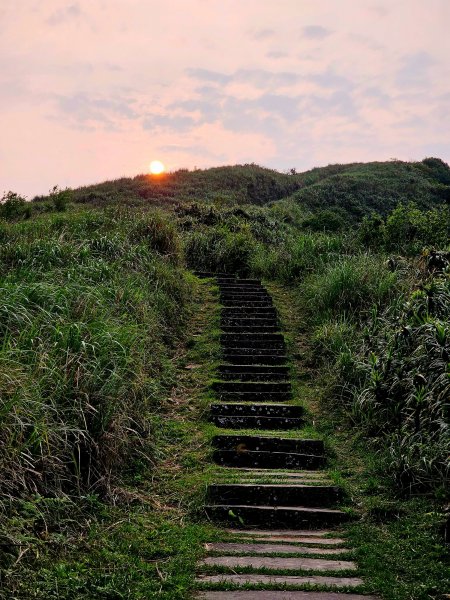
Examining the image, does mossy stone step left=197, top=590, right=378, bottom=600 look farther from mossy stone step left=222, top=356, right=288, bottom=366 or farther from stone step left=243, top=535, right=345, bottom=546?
mossy stone step left=222, top=356, right=288, bottom=366

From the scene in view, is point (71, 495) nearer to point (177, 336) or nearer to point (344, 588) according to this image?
point (344, 588)

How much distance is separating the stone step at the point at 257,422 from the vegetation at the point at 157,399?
9.4 inches

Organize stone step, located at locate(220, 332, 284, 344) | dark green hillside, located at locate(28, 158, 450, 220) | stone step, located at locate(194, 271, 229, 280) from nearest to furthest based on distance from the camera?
stone step, located at locate(220, 332, 284, 344) → stone step, located at locate(194, 271, 229, 280) → dark green hillside, located at locate(28, 158, 450, 220)

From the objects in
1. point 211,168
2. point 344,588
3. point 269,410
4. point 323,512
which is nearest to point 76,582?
point 344,588

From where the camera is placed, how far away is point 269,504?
5246 mm

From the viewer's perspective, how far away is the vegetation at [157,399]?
3959 mm

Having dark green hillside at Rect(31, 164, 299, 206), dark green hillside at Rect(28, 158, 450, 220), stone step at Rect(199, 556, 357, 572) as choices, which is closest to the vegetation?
Result: stone step at Rect(199, 556, 357, 572)

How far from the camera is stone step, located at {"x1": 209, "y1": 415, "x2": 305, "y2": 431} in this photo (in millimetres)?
6973

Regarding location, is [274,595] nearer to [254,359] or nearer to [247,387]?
[247,387]

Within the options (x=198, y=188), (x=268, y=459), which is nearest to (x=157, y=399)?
(x=268, y=459)

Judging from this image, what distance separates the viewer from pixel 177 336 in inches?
381

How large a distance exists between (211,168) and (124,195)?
9.73 m

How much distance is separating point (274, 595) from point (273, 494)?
1.67m

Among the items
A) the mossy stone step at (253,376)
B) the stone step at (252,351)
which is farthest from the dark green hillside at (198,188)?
the mossy stone step at (253,376)
